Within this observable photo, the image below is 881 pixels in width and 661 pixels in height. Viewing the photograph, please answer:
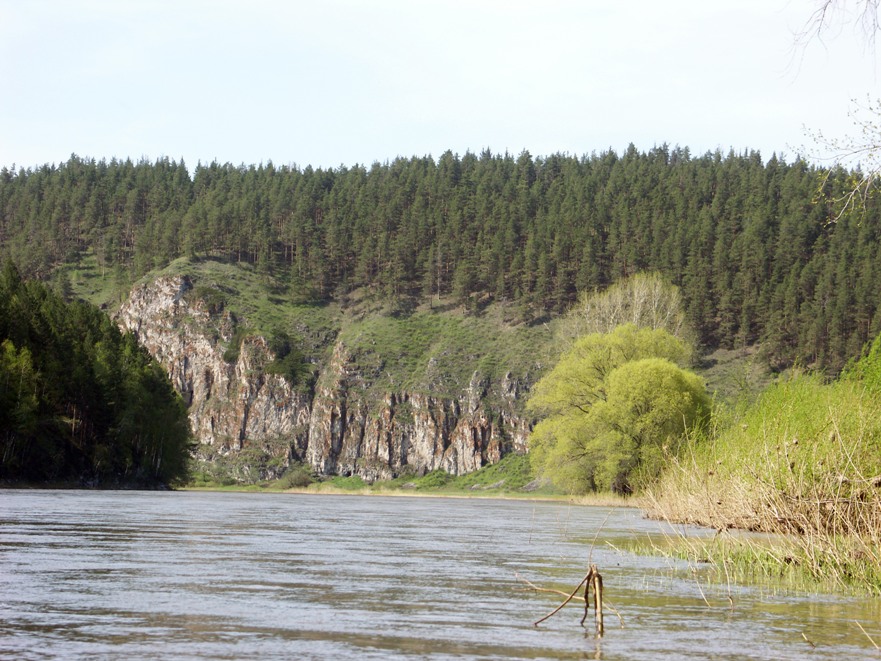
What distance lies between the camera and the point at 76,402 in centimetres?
9544

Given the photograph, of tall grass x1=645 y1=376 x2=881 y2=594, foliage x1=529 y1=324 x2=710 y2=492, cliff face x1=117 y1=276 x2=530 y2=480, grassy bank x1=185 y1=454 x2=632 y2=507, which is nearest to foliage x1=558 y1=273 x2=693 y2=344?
foliage x1=529 y1=324 x2=710 y2=492

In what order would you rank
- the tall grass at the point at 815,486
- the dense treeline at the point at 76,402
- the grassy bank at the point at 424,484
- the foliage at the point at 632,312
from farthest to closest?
the grassy bank at the point at 424,484, the foliage at the point at 632,312, the dense treeline at the point at 76,402, the tall grass at the point at 815,486

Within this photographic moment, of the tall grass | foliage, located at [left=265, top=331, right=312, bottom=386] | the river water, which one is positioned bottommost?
the river water


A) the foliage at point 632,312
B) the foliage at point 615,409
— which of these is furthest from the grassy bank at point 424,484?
the foliage at point 615,409

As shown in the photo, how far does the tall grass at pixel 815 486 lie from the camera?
1738 cm

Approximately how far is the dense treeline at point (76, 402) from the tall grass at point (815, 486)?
211 ft

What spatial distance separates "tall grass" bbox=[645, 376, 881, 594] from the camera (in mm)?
17375

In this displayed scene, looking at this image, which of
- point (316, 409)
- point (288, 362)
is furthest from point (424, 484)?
point (288, 362)

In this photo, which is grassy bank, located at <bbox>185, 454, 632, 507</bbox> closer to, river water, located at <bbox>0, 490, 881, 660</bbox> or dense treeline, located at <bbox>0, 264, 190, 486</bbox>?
dense treeline, located at <bbox>0, 264, 190, 486</bbox>

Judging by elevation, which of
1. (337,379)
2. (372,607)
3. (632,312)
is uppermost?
(632,312)

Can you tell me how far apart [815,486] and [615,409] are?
54.3m

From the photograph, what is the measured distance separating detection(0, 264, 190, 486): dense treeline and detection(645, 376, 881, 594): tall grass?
211ft

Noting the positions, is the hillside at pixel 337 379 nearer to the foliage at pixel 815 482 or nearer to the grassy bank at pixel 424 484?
the grassy bank at pixel 424 484

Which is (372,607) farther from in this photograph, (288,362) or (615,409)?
(288,362)
